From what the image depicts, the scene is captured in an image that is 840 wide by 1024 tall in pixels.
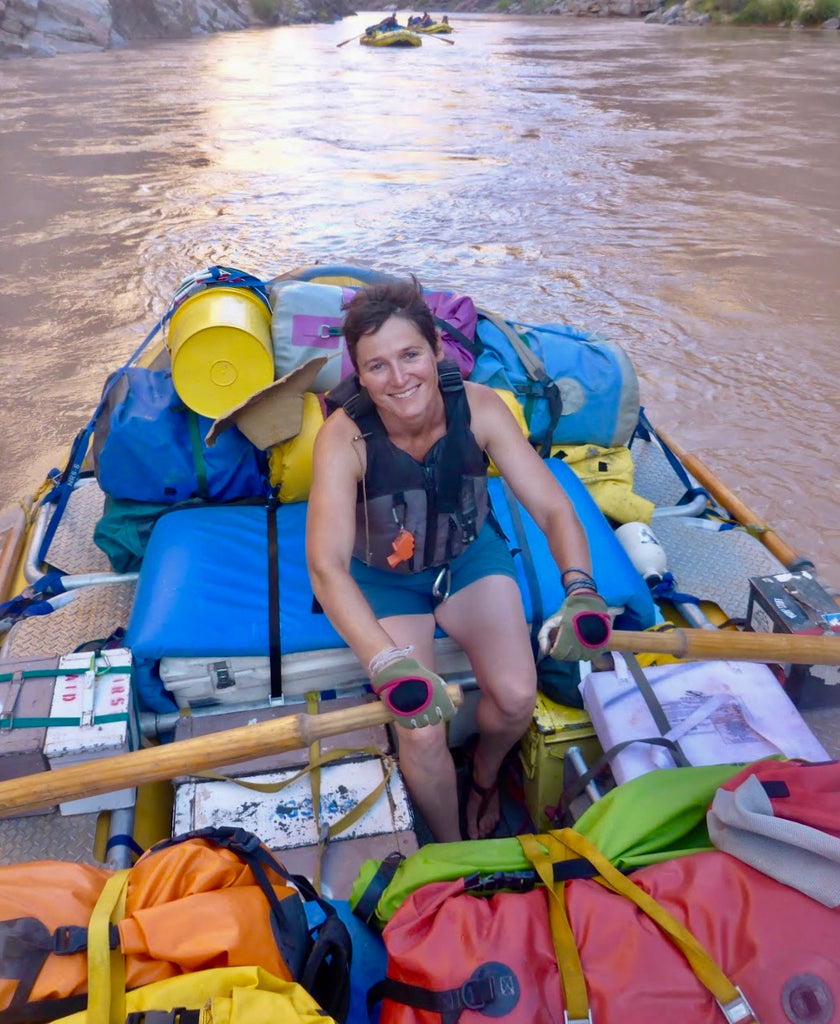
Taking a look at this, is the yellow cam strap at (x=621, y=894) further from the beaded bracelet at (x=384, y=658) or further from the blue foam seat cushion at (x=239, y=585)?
the blue foam seat cushion at (x=239, y=585)

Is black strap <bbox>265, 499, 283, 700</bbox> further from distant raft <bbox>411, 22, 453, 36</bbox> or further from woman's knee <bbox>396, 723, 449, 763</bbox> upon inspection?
distant raft <bbox>411, 22, 453, 36</bbox>

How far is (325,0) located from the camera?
51.9 meters

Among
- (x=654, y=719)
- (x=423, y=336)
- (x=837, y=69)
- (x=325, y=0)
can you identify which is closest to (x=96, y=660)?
(x=423, y=336)

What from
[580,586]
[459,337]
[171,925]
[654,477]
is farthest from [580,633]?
[654,477]

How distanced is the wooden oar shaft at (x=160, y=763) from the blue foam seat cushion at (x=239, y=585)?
595mm

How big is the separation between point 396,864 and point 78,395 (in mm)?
4756

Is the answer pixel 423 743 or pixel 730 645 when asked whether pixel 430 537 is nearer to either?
pixel 423 743

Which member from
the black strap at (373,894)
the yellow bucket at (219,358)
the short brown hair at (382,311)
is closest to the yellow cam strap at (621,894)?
the black strap at (373,894)

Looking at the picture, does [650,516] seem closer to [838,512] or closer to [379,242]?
[838,512]

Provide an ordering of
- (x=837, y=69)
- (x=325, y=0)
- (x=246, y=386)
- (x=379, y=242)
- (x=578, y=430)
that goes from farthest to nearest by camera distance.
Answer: (x=325, y=0), (x=837, y=69), (x=379, y=242), (x=578, y=430), (x=246, y=386)

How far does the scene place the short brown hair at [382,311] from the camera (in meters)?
2.22

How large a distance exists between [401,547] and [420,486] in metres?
0.18

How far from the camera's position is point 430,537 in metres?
2.46

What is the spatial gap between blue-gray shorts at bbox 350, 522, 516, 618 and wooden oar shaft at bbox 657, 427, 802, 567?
1.42 m
